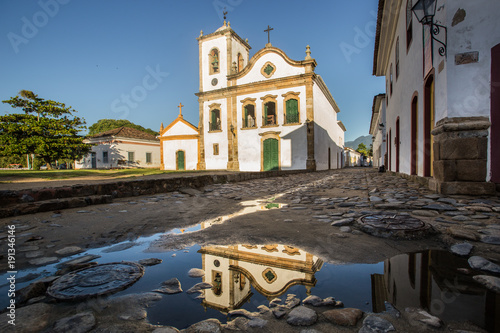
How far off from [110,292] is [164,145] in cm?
2527

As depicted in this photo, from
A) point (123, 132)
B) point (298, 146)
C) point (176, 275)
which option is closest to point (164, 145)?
point (123, 132)

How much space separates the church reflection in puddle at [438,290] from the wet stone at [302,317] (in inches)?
13.5

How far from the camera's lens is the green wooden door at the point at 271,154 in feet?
66.8

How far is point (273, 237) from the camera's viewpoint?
97.7 inches

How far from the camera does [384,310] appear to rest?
1239mm

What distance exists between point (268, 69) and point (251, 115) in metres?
3.99

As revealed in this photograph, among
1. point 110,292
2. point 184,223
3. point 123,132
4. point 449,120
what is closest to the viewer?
point 110,292

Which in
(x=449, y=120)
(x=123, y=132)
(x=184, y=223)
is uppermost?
(x=123, y=132)

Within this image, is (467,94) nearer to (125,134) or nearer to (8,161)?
(125,134)

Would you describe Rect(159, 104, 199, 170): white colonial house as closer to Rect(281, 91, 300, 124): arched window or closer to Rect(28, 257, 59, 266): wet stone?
Rect(281, 91, 300, 124): arched window

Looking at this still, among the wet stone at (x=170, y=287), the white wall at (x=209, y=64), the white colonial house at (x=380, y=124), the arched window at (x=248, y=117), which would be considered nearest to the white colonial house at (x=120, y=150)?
the white wall at (x=209, y=64)

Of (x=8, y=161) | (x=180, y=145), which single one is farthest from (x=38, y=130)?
(x=8, y=161)

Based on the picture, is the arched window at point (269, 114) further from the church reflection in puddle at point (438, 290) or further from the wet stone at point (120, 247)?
the church reflection in puddle at point (438, 290)

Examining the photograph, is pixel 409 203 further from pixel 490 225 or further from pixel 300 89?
pixel 300 89
